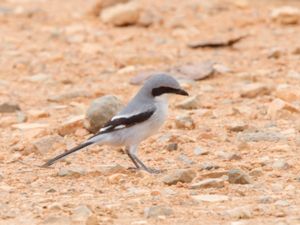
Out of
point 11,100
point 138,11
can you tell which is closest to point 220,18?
point 138,11

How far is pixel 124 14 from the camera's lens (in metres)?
13.8

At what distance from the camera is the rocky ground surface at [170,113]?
21.9 feet

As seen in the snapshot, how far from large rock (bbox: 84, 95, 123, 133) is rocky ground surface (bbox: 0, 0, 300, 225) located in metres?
0.01

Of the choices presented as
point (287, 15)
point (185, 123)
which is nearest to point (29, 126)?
point (185, 123)

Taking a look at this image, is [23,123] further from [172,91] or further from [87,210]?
[87,210]

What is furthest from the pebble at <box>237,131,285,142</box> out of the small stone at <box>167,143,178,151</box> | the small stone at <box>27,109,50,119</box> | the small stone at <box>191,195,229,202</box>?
the small stone at <box>27,109,50,119</box>

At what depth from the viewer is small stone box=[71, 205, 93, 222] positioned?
624 centimetres

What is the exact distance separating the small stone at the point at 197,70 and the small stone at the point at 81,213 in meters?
5.00

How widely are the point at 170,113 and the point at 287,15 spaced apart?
4.46 metres

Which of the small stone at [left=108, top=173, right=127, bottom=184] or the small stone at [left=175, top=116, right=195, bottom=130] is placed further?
the small stone at [left=175, top=116, right=195, bottom=130]

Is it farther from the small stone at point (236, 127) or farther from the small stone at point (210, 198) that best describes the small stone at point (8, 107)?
the small stone at point (210, 198)

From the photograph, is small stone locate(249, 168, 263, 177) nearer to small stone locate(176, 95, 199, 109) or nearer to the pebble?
the pebble

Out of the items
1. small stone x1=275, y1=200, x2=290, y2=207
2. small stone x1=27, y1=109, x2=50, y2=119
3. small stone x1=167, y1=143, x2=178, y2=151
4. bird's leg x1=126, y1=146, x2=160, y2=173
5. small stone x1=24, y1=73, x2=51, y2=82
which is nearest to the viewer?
small stone x1=275, y1=200, x2=290, y2=207

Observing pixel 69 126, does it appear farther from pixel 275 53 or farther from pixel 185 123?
pixel 275 53
